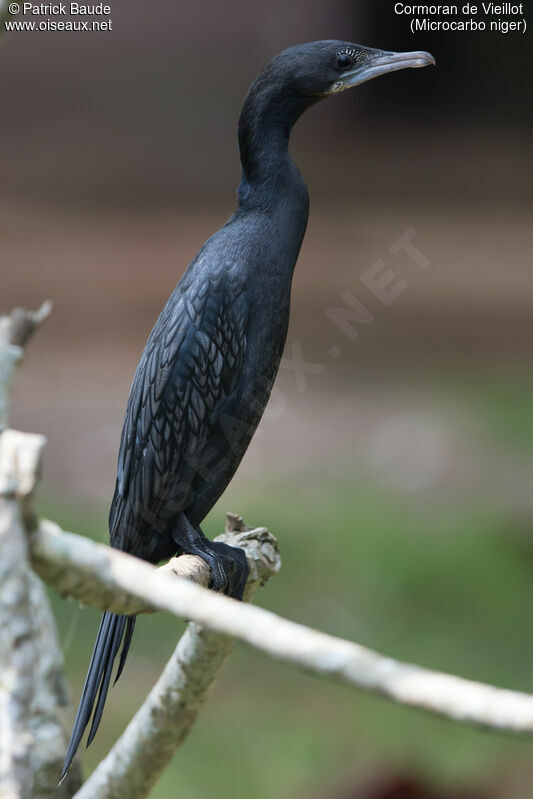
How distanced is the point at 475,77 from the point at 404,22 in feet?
2.00

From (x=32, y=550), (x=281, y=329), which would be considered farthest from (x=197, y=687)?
(x=32, y=550)

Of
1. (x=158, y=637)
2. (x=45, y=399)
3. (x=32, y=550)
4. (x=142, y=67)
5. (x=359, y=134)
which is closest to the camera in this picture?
(x=32, y=550)

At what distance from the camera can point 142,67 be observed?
3908 mm

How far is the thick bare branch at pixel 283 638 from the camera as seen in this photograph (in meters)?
0.54

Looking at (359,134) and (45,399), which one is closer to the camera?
(45,399)

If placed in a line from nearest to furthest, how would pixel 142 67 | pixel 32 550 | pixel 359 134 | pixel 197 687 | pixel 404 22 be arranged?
1. pixel 32 550
2. pixel 197 687
3. pixel 404 22
4. pixel 142 67
5. pixel 359 134

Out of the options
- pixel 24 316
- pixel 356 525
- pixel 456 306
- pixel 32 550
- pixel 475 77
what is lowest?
pixel 356 525

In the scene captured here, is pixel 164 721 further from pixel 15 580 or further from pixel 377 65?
pixel 377 65

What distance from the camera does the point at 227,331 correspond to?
116 cm

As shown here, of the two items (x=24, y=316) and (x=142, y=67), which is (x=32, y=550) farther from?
(x=142, y=67)

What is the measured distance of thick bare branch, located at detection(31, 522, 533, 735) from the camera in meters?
0.54

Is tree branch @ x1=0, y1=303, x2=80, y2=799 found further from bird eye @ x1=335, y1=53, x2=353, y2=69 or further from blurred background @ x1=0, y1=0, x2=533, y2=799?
blurred background @ x1=0, y1=0, x2=533, y2=799

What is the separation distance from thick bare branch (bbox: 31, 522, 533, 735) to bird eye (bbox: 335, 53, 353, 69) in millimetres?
749

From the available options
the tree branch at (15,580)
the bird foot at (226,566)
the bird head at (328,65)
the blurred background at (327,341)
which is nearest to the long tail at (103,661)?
the bird foot at (226,566)
